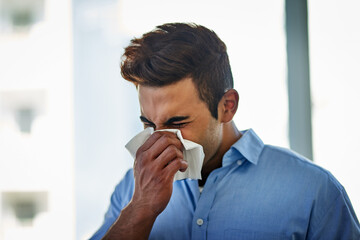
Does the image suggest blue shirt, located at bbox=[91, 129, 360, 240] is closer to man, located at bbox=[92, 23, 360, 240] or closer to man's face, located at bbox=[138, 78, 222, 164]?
man, located at bbox=[92, 23, 360, 240]

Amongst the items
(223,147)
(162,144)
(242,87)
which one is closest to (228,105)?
(223,147)

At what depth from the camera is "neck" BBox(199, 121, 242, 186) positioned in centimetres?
105

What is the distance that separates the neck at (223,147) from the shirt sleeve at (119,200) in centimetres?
22

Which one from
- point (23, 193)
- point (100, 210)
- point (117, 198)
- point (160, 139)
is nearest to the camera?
point (160, 139)

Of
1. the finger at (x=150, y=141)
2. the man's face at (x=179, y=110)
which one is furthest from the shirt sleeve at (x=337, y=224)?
the finger at (x=150, y=141)

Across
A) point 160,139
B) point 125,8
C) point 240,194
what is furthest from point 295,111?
point 125,8

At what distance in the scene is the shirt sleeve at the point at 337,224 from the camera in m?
0.88

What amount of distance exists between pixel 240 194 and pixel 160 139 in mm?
265

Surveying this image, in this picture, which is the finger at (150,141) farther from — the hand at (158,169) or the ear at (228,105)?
the ear at (228,105)

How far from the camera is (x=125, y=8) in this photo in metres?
1.66

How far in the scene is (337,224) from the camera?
88 centimetres

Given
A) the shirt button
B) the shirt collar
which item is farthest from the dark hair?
the shirt button

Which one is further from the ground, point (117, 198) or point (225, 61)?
point (225, 61)

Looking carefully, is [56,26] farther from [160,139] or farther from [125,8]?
[160,139]
